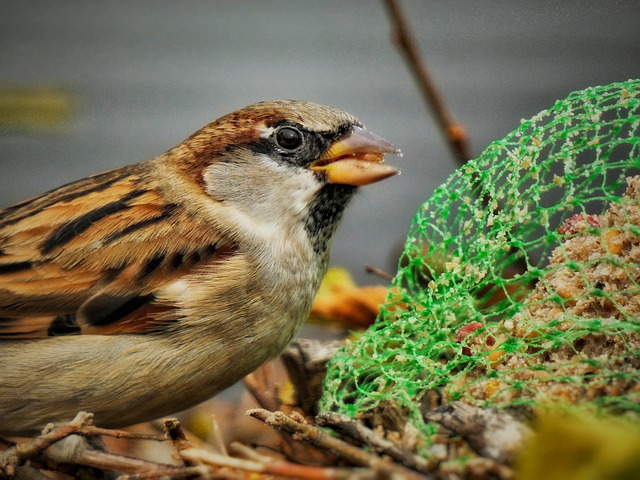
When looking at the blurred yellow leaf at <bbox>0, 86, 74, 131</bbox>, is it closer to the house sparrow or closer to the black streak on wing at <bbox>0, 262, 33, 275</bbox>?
the house sparrow

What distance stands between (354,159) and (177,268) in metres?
0.41

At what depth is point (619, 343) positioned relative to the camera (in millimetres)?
1034

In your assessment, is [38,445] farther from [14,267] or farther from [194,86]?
[194,86]

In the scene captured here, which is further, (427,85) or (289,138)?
(427,85)

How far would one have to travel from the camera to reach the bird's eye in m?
1.63

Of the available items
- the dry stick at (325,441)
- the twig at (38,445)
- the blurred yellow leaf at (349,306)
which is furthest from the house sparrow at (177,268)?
the dry stick at (325,441)

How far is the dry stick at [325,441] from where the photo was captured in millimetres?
864

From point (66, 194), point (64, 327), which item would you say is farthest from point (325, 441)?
point (66, 194)

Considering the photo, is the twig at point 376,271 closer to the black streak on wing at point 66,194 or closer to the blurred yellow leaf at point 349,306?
the blurred yellow leaf at point 349,306

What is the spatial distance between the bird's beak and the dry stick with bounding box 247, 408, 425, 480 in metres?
0.60

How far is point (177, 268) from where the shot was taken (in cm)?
156

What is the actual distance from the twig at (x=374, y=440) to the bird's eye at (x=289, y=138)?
709mm

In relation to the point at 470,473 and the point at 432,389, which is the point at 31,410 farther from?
the point at 470,473

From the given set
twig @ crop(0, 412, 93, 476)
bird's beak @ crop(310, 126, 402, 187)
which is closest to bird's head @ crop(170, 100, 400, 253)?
bird's beak @ crop(310, 126, 402, 187)
